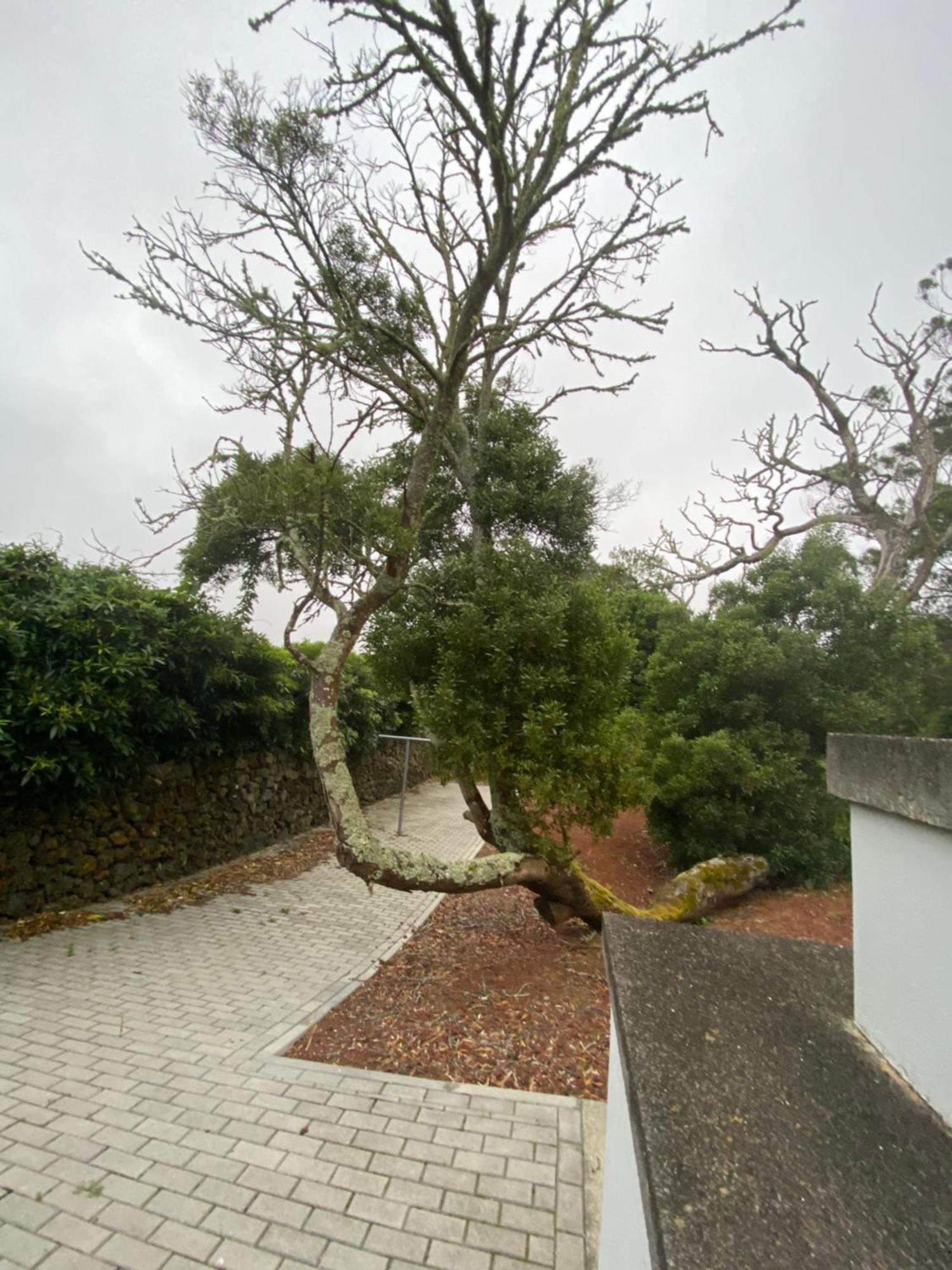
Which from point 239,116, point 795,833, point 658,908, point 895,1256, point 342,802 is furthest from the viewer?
point 795,833

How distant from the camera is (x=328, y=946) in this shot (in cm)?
475

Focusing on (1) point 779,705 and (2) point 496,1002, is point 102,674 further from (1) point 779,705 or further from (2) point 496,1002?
(1) point 779,705

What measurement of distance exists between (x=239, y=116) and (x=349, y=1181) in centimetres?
692

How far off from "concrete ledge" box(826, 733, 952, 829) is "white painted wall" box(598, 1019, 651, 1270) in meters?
0.78

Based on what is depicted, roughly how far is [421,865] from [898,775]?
10.9 ft

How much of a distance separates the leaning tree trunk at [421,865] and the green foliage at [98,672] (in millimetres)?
1902

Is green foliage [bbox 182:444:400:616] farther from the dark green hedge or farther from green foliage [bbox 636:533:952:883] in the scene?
green foliage [bbox 636:533:952:883]

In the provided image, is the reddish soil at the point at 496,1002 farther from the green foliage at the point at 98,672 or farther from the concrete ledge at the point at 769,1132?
the green foliage at the point at 98,672

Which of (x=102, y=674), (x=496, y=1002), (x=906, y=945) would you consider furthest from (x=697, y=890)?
(x=102, y=674)

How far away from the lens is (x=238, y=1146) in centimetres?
234

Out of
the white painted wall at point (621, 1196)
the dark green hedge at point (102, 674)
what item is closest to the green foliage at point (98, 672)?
the dark green hedge at point (102, 674)

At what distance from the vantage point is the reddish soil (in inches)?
119

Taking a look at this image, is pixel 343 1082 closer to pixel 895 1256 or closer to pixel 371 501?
pixel 895 1256

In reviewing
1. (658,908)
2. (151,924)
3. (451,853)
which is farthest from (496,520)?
(151,924)
